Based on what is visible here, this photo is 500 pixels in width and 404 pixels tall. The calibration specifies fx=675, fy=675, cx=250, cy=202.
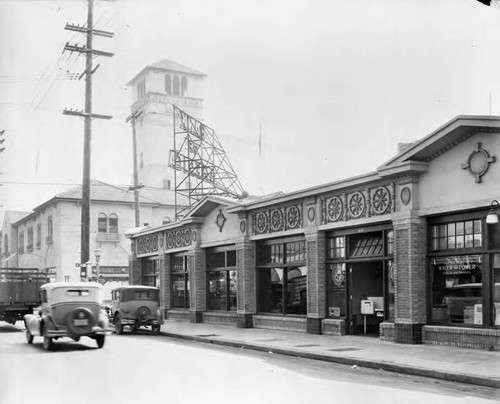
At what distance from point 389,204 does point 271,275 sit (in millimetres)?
7374

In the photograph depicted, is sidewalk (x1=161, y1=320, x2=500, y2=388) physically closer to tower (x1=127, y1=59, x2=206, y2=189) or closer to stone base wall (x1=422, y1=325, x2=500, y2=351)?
stone base wall (x1=422, y1=325, x2=500, y2=351)

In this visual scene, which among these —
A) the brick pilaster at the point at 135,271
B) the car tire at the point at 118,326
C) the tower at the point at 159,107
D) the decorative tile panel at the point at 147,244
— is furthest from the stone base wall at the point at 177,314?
the tower at the point at 159,107

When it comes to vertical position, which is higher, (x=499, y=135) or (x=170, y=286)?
(x=499, y=135)

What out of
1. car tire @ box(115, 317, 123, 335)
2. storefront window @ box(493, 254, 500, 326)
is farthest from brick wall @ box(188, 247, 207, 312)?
storefront window @ box(493, 254, 500, 326)

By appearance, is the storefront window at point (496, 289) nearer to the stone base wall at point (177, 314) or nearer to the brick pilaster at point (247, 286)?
the brick pilaster at point (247, 286)

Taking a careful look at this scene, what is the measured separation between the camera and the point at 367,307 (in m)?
19.8

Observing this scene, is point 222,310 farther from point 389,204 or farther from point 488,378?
point 488,378

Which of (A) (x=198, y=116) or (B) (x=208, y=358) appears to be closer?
(B) (x=208, y=358)

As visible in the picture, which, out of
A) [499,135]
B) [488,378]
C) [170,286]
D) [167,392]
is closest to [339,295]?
[499,135]

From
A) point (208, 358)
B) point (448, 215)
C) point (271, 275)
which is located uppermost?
point (448, 215)

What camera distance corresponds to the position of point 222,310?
27.5 metres

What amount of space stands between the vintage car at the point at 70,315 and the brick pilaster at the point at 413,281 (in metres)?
8.10

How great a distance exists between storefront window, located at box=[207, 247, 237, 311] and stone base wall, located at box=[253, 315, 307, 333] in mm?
2332

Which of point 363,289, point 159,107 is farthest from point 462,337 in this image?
point 159,107
